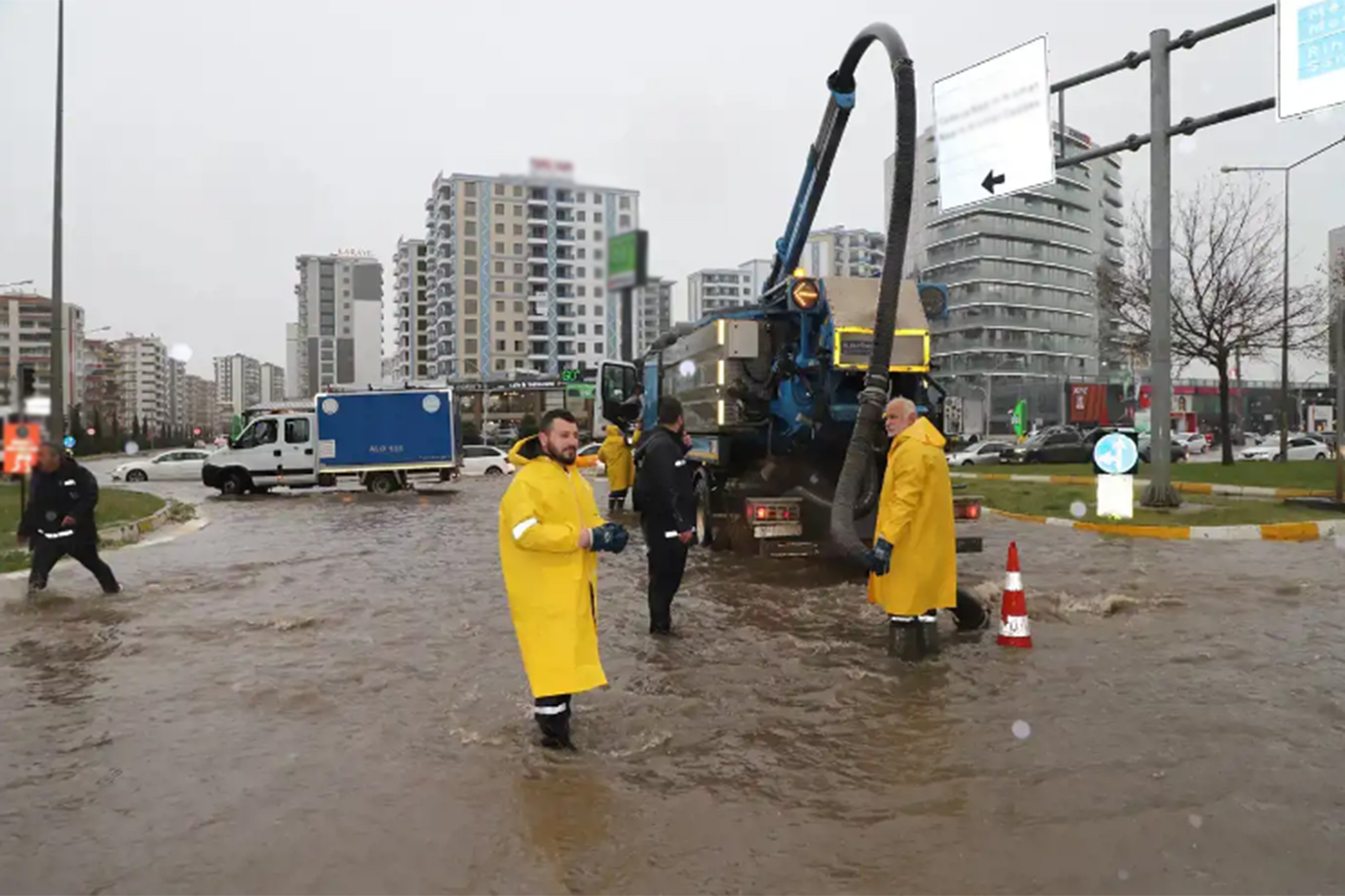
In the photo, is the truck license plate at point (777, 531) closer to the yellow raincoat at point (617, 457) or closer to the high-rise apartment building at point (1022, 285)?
the yellow raincoat at point (617, 457)

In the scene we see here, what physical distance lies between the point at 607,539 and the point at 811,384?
652cm

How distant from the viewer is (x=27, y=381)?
2607 millimetres

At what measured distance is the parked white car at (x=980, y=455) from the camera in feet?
136

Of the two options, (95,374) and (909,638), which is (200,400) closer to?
(95,374)

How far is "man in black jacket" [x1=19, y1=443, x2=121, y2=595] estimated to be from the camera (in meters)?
9.23

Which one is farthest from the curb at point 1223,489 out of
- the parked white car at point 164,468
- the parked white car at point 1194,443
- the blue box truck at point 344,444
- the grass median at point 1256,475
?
the parked white car at point 1194,443

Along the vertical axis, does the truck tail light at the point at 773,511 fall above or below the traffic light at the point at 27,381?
below

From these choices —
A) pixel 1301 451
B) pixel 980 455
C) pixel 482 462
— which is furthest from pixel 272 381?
pixel 1301 451

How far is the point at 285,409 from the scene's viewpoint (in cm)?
2870

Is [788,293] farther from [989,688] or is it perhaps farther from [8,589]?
[8,589]

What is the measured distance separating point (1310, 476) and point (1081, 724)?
21.3 meters

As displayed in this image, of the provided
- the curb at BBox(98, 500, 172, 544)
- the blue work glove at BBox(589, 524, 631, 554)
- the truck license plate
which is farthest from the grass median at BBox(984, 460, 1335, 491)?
the curb at BBox(98, 500, 172, 544)

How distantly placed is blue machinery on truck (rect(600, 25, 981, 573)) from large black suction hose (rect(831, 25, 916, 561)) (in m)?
0.03

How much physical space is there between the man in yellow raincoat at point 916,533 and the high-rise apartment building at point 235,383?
194ft
